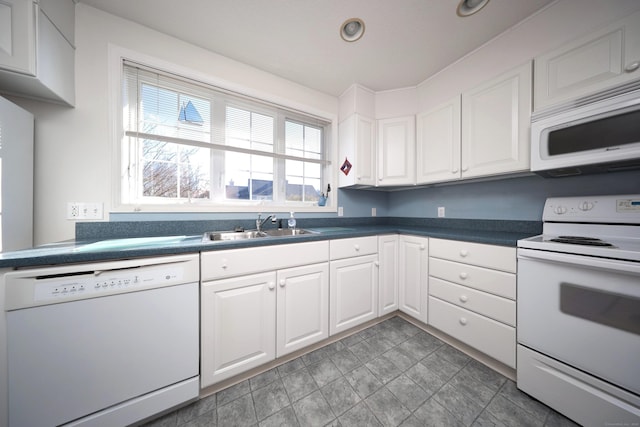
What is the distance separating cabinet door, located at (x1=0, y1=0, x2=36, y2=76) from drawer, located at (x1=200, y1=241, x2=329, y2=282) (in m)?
1.24

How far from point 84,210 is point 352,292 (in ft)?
6.49

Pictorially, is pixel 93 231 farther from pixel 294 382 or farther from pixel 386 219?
pixel 386 219

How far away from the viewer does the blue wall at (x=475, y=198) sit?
4.25 feet

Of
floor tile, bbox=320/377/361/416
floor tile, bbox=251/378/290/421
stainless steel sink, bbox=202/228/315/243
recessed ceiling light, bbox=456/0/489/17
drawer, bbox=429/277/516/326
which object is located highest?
recessed ceiling light, bbox=456/0/489/17

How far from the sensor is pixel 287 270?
1.36 m

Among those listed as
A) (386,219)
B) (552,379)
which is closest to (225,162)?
(386,219)

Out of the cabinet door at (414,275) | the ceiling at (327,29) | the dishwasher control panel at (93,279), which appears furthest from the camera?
the cabinet door at (414,275)

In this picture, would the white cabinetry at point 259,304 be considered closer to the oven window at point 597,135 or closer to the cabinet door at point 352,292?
the cabinet door at point 352,292

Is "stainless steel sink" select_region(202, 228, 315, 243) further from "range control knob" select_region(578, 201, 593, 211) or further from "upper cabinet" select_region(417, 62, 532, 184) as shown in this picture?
"range control knob" select_region(578, 201, 593, 211)

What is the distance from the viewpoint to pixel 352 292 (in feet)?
5.48

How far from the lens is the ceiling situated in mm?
1271

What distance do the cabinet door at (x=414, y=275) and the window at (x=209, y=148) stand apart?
1.11 m

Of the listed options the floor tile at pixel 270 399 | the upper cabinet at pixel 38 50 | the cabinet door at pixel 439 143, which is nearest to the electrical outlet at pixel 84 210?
the upper cabinet at pixel 38 50

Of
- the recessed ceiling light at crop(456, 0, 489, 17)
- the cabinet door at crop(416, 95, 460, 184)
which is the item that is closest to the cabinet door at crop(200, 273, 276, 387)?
the cabinet door at crop(416, 95, 460, 184)
